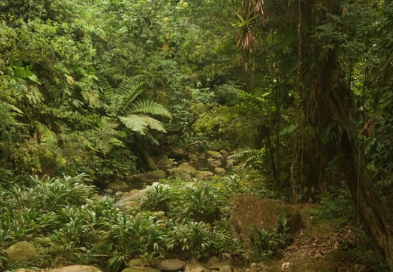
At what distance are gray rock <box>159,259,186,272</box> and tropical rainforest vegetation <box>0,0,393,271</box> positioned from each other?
184 mm

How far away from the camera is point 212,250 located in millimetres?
5164

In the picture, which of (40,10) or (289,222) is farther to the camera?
(40,10)

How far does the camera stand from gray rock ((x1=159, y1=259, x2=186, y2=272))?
4823mm

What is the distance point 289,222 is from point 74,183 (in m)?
3.81

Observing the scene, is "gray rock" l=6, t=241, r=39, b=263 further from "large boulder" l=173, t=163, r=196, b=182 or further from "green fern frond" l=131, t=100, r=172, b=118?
"green fern frond" l=131, t=100, r=172, b=118

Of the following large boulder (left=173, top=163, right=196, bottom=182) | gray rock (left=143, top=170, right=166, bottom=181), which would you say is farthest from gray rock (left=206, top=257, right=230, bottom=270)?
gray rock (left=143, top=170, right=166, bottom=181)

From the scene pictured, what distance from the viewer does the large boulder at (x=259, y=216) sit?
205 inches

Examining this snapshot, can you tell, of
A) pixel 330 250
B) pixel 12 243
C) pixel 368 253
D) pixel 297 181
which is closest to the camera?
pixel 368 253

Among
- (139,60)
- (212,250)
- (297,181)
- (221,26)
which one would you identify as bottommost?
(212,250)

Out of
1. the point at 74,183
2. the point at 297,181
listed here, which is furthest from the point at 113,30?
Result: the point at 297,181

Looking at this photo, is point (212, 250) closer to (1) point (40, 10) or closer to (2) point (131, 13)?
(1) point (40, 10)

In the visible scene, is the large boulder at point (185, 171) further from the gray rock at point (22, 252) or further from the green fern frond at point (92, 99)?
the gray rock at point (22, 252)

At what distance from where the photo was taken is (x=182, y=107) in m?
12.9

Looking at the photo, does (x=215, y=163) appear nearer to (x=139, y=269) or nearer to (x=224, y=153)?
(x=224, y=153)
